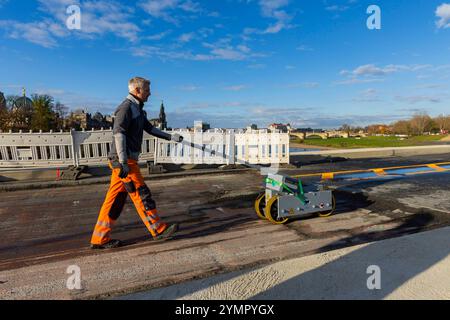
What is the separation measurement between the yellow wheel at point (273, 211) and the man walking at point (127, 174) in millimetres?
1441

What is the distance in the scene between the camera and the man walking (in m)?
3.19

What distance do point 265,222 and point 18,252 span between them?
3339mm

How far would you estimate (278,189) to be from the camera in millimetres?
4156

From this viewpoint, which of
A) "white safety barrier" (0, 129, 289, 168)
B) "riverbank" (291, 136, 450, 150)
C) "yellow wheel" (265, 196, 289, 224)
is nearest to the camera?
"yellow wheel" (265, 196, 289, 224)

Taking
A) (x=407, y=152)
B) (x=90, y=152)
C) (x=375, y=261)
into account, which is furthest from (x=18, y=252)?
(x=407, y=152)

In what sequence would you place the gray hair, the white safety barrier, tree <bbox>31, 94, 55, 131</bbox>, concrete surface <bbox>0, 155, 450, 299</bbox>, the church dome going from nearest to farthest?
concrete surface <bbox>0, 155, 450, 299</bbox>
the gray hair
the white safety barrier
tree <bbox>31, 94, 55, 131</bbox>
the church dome

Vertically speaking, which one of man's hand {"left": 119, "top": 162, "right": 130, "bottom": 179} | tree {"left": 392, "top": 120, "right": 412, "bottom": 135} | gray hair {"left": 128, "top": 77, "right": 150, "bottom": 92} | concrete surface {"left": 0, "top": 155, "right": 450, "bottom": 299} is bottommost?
concrete surface {"left": 0, "top": 155, "right": 450, "bottom": 299}

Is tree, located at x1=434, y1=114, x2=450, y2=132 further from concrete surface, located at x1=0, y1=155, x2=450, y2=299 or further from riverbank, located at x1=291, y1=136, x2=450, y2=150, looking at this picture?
concrete surface, located at x1=0, y1=155, x2=450, y2=299

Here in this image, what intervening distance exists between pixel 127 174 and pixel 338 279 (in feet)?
8.27

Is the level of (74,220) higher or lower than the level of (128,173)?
lower

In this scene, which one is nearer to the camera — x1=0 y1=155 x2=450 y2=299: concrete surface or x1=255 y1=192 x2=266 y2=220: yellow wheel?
x1=0 y1=155 x2=450 y2=299: concrete surface

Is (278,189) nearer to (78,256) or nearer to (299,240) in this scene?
(299,240)

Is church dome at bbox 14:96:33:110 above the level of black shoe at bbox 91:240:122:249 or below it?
above

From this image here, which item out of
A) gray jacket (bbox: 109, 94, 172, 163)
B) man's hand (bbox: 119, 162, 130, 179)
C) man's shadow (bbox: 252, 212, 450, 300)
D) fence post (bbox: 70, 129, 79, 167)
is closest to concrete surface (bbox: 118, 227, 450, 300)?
man's shadow (bbox: 252, 212, 450, 300)
